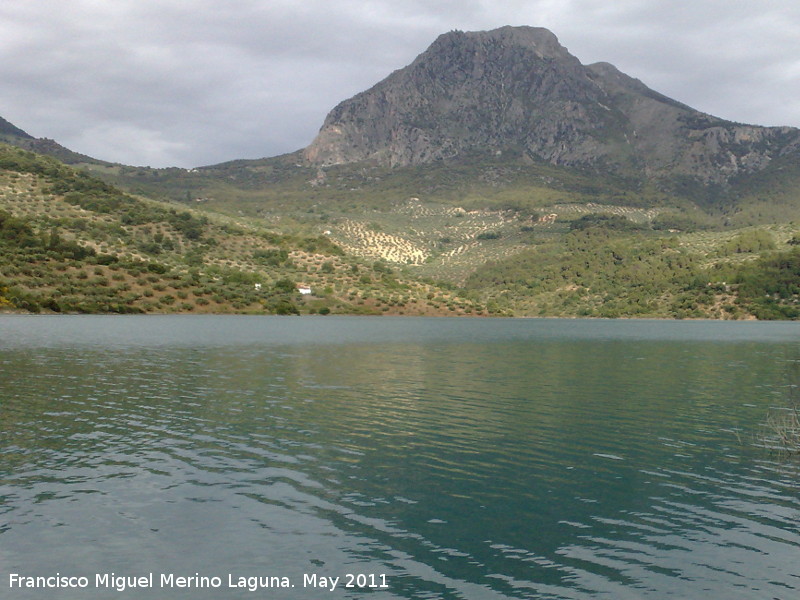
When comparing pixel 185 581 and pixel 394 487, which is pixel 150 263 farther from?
pixel 185 581

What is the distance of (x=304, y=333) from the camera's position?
89.1m

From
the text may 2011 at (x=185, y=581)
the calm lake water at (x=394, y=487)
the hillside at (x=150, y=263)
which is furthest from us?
the hillside at (x=150, y=263)

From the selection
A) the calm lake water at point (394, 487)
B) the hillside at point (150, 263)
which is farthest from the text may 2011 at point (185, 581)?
the hillside at point (150, 263)

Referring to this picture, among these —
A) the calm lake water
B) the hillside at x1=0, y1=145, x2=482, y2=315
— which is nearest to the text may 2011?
the calm lake water

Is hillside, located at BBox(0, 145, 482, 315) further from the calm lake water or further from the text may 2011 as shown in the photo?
the text may 2011

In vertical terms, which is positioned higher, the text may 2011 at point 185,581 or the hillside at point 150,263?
the hillside at point 150,263

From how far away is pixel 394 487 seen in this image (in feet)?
62.5

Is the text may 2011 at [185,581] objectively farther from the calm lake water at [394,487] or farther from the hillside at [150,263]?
the hillside at [150,263]

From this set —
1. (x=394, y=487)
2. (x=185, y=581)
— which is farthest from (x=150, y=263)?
(x=185, y=581)

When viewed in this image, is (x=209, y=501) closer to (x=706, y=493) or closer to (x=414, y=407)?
(x=706, y=493)

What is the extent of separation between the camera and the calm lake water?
13297 millimetres

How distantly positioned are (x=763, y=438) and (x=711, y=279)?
191 meters

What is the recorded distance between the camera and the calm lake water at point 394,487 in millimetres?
13297

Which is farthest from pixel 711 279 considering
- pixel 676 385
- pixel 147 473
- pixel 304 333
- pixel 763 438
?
pixel 147 473
